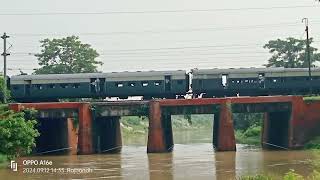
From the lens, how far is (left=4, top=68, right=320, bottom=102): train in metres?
49.6

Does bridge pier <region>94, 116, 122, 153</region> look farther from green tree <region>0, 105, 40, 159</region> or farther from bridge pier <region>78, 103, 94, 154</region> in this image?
green tree <region>0, 105, 40, 159</region>

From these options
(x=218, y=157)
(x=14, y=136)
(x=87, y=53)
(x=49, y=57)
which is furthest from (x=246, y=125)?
(x=14, y=136)

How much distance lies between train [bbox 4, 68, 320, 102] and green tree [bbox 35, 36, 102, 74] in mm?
26853

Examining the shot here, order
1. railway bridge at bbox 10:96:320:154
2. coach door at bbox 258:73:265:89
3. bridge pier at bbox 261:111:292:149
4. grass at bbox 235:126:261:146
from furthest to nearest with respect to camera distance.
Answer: grass at bbox 235:126:261:146 < coach door at bbox 258:73:265:89 < bridge pier at bbox 261:111:292:149 < railway bridge at bbox 10:96:320:154

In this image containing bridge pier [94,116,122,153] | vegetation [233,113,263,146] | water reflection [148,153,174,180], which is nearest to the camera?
water reflection [148,153,174,180]

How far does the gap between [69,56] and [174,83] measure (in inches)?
1343

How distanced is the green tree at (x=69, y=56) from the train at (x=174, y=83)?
88.1 feet

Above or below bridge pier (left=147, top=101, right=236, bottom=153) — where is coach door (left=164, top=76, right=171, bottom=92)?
above

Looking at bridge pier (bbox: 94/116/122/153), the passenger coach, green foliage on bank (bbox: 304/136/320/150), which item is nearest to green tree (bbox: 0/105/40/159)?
bridge pier (bbox: 94/116/122/153)

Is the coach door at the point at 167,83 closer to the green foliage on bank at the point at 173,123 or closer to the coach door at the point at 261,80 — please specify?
the coach door at the point at 261,80

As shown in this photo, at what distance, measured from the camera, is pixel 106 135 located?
52688 millimetres

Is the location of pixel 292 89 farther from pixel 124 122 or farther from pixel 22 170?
pixel 124 122

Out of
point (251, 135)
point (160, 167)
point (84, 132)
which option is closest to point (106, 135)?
point (84, 132)

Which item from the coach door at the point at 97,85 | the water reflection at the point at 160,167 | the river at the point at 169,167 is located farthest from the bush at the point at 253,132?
the water reflection at the point at 160,167
